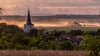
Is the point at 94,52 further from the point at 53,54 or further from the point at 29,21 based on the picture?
the point at 29,21

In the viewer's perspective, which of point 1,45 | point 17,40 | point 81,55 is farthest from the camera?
point 17,40

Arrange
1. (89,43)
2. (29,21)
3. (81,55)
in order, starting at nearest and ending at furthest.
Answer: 1. (89,43)
2. (81,55)
3. (29,21)

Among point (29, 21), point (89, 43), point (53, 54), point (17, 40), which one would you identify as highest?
point (89, 43)

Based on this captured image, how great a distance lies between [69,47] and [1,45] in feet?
14.7

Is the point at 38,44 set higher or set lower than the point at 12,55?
lower

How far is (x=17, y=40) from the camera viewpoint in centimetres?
2859

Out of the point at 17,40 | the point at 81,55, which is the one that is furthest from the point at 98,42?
the point at 17,40

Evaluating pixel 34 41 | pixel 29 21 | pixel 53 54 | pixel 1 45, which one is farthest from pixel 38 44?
pixel 29 21

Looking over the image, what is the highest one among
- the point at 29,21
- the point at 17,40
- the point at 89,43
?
the point at 89,43

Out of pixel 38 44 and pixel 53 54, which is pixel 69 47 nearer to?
pixel 38 44

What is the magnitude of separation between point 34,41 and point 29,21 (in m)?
75.6

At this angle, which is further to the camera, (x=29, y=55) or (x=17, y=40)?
(x=17, y=40)

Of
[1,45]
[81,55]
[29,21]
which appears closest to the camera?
[81,55]

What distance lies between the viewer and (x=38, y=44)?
24922mm
